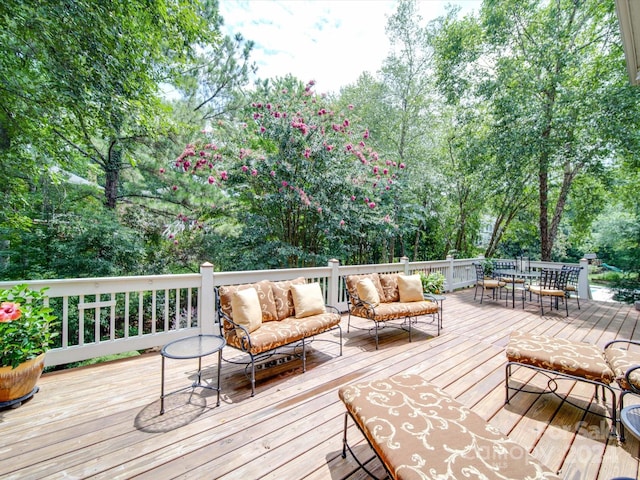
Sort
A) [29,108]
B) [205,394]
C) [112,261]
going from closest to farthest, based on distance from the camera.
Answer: [205,394] → [29,108] → [112,261]

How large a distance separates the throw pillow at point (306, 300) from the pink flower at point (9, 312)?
2.41 m

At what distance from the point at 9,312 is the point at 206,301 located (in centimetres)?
177

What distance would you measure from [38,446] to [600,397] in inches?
181

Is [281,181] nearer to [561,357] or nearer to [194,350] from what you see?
[194,350]

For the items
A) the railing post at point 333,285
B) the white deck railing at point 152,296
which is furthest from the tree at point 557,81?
the railing post at point 333,285

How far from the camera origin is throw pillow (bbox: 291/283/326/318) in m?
3.39

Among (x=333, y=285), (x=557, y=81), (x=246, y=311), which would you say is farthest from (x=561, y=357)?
(x=557, y=81)

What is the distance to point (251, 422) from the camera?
84.4 inches

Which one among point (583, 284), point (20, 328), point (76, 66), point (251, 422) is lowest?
point (251, 422)

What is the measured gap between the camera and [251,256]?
6.66 meters

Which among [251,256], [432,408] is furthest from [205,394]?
[251,256]

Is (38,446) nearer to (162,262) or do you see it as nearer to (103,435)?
(103,435)

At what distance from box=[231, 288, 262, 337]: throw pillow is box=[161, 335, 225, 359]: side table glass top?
0.98ft

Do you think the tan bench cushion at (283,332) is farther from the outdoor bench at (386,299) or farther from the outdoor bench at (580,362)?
the outdoor bench at (580,362)
